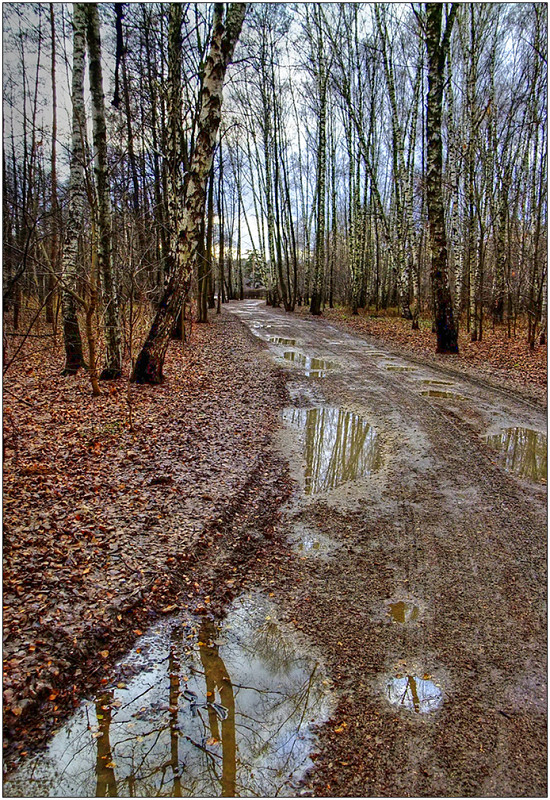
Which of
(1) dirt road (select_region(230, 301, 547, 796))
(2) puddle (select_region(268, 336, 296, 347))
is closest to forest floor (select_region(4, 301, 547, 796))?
(1) dirt road (select_region(230, 301, 547, 796))

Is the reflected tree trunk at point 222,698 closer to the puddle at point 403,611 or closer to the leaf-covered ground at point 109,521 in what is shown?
the leaf-covered ground at point 109,521

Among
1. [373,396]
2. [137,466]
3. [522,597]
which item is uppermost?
[373,396]

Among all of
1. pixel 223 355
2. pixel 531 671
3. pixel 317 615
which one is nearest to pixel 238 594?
pixel 317 615

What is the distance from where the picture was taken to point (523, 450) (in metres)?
6.26

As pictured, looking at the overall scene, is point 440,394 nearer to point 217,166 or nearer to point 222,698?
point 222,698

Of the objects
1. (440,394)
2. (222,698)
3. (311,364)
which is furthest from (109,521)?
Result: (311,364)

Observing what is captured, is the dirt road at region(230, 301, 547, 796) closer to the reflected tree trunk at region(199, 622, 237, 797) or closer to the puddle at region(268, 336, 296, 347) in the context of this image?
the reflected tree trunk at region(199, 622, 237, 797)

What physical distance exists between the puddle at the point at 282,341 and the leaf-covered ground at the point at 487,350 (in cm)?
294

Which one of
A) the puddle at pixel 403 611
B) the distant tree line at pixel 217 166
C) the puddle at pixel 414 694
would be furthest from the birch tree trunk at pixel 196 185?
the puddle at pixel 414 694

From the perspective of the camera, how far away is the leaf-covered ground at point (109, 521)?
123 inches

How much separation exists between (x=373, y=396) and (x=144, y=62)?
1410 centimetres

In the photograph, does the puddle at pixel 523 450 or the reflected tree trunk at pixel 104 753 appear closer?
the reflected tree trunk at pixel 104 753

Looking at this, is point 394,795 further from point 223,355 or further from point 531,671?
point 223,355

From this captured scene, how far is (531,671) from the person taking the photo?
298cm
